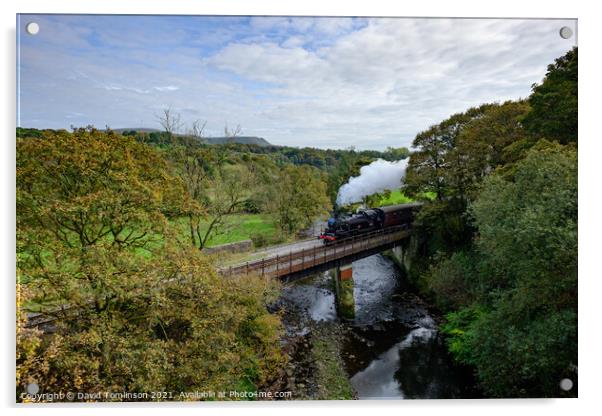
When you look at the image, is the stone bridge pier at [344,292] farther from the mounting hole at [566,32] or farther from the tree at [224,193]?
the mounting hole at [566,32]

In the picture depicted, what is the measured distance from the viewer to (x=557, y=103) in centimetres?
891

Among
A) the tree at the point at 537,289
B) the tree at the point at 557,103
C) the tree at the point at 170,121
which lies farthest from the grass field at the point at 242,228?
the tree at the point at 557,103

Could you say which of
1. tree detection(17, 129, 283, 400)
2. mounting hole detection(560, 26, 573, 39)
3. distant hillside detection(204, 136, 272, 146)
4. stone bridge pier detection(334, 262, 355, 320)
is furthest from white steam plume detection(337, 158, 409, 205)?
tree detection(17, 129, 283, 400)

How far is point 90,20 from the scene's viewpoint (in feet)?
20.2

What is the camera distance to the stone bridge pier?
527 inches

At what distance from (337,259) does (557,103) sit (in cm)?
831

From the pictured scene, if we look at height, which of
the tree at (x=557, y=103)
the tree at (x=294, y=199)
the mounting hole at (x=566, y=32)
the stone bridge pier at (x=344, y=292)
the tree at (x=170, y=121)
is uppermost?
the mounting hole at (x=566, y=32)

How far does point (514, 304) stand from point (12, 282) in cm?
909

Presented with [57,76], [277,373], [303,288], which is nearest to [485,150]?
[303,288]

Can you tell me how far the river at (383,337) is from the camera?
9273mm

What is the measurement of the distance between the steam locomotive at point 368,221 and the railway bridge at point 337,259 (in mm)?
285

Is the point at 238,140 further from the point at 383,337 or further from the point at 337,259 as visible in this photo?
the point at 383,337

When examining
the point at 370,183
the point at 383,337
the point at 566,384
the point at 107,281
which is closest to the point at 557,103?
the point at 566,384
